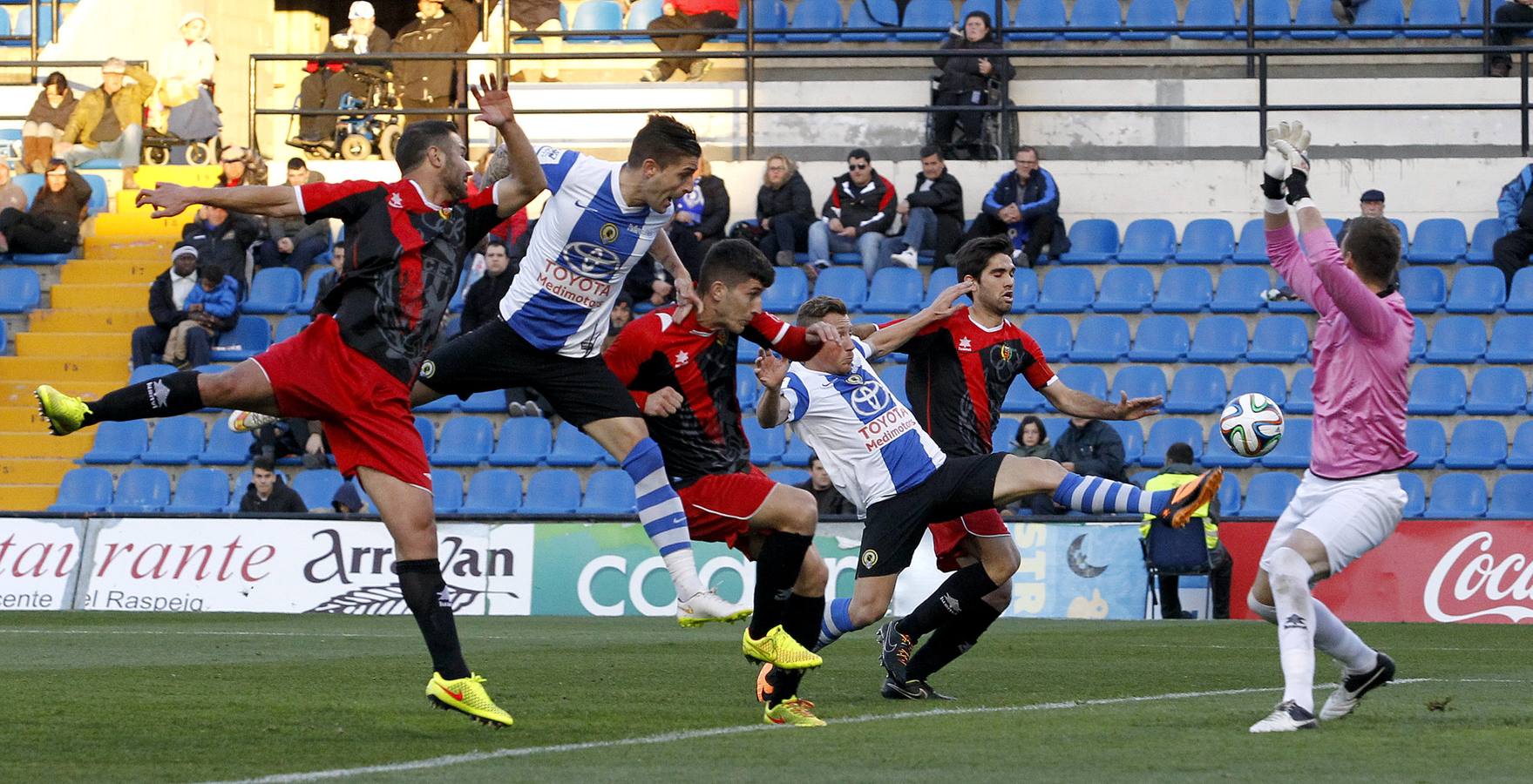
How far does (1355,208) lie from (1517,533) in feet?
19.3

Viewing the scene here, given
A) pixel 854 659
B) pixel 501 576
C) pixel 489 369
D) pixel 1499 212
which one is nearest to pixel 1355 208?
pixel 1499 212

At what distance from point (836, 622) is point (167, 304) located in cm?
1307

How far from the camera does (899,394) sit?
17797mm

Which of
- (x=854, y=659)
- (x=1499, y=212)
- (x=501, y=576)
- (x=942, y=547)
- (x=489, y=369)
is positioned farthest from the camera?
(x=1499, y=212)

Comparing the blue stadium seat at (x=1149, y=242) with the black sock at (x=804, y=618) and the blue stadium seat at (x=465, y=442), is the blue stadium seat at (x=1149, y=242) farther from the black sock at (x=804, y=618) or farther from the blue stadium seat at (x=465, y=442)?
the black sock at (x=804, y=618)

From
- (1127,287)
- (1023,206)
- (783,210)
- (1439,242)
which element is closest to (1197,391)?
(1127,287)

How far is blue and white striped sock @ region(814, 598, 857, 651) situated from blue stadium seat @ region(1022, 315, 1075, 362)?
10.2 metres

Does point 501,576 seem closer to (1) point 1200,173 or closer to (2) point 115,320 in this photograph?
(2) point 115,320

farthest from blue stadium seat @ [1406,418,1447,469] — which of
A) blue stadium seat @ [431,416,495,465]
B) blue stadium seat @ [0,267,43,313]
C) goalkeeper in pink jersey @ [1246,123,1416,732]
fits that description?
blue stadium seat @ [0,267,43,313]

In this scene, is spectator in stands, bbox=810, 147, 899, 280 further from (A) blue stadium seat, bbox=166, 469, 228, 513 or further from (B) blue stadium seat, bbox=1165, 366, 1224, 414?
(A) blue stadium seat, bbox=166, 469, 228, 513

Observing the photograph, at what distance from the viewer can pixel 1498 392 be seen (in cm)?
1802

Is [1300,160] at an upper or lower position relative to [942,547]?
upper

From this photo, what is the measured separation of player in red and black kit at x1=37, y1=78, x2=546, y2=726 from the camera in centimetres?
676

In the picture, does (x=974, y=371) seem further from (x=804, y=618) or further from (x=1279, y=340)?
Result: (x=1279, y=340)
